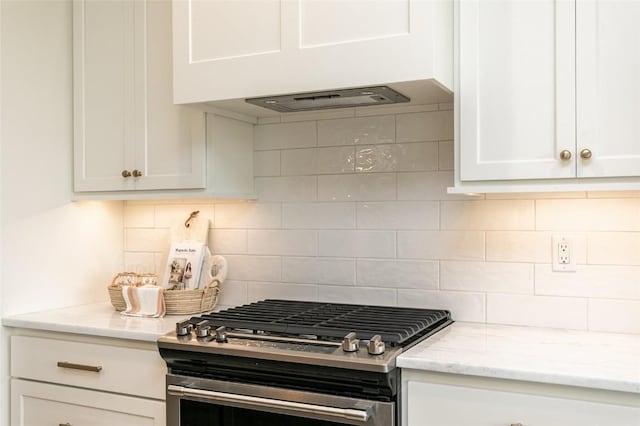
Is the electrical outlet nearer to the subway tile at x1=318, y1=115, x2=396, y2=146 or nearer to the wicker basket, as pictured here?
the subway tile at x1=318, y1=115, x2=396, y2=146

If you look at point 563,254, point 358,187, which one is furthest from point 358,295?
point 563,254

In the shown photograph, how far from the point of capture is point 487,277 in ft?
7.29

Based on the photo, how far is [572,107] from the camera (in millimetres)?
1775

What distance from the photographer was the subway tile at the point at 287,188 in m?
2.52

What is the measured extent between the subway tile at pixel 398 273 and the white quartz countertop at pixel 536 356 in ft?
0.89

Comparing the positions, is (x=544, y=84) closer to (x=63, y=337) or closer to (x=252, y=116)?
(x=252, y=116)

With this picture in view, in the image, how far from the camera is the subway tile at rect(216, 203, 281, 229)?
8.48 ft

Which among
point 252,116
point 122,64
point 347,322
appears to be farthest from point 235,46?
point 347,322

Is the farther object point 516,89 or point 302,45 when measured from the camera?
point 302,45

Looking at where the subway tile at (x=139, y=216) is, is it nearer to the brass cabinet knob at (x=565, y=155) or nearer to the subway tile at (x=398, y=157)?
the subway tile at (x=398, y=157)

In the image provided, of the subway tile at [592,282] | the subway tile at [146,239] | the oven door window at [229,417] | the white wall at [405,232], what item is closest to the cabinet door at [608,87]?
the white wall at [405,232]

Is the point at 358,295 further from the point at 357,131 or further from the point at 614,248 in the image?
the point at 614,248

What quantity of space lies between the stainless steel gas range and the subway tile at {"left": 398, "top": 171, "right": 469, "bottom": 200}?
426mm

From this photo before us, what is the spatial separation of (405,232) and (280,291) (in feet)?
1.88
